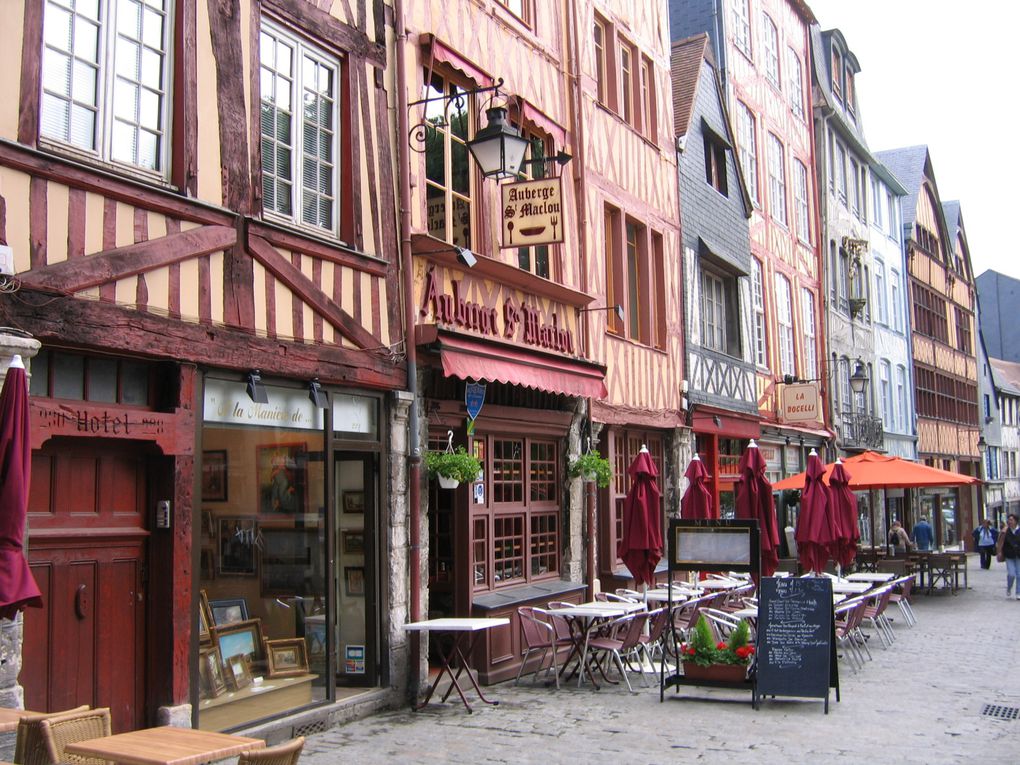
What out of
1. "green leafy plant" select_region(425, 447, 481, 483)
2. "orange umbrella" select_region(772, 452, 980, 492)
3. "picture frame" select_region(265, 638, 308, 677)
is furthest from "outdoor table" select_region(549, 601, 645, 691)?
"orange umbrella" select_region(772, 452, 980, 492)

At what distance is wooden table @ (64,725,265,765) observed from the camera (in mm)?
4160

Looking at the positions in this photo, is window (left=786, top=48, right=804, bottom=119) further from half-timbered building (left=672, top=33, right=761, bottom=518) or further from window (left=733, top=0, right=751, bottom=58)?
half-timbered building (left=672, top=33, right=761, bottom=518)

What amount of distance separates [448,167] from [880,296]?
2103cm

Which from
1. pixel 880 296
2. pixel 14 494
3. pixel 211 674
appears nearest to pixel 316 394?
pixel 211 674

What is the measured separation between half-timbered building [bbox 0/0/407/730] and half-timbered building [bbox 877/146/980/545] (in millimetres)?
24853

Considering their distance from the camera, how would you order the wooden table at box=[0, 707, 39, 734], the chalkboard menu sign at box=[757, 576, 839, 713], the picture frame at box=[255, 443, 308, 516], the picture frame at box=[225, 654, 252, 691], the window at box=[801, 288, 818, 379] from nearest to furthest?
the wooden table at box=[0, 707, 39, 734], the picture frame at box=[225, 654, 252, 691], the picture frame at box=[255, 443, 308, 516], the chalkboard menu sign at box=[757, 576, 839, 713], the window at box=[801, 288, 818, 379]

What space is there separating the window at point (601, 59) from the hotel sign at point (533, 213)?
3.61 meters

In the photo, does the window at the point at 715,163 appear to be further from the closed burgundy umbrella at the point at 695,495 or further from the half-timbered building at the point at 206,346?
the half-timbered building at the point at 206,346

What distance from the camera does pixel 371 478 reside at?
336 inches

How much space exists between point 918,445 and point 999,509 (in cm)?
1332

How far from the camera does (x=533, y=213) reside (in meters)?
10.1

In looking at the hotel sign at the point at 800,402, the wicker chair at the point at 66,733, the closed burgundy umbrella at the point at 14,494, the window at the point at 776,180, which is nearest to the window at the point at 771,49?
the window at the point at 776,180

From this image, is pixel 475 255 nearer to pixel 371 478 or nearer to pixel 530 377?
pixel 530 377

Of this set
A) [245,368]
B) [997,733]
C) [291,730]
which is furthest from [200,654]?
[997,733]
